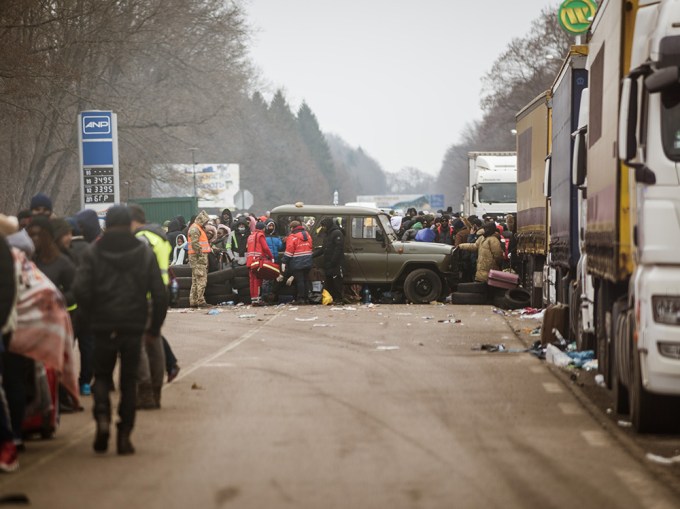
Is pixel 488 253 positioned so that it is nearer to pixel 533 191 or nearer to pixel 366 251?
pixel 366 251

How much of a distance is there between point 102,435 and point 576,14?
2508 cm

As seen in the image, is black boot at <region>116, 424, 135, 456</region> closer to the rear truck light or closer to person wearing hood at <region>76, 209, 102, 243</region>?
the rear truck light

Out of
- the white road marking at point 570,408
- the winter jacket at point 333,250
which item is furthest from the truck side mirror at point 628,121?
the winter jacket at point 333,250

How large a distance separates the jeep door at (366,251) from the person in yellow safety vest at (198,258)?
2939mm

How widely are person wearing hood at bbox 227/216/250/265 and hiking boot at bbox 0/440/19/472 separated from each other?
76.3 feet

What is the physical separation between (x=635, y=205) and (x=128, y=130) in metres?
39.1

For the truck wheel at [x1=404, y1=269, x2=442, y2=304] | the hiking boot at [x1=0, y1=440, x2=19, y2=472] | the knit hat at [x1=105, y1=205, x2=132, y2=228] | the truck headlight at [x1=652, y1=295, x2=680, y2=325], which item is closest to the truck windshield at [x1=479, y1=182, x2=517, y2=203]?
the truck wheel at [x1=404, y1=269, x2=442, y2=304]

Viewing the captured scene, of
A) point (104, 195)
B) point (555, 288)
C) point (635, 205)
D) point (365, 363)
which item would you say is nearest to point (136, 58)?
point (104, 195)

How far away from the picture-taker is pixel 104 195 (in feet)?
96.1

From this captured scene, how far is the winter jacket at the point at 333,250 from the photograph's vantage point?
29.2m

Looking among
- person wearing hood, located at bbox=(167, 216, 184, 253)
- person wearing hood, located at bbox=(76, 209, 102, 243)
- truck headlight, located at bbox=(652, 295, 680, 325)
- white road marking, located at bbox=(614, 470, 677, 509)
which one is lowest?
white road marking, located at bbox=(614, 470, 677, 509)

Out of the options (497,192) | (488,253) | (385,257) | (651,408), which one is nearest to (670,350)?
(651,408)

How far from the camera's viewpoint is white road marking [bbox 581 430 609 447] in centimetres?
1040

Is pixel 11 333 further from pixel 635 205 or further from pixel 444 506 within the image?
pixel 635 205
